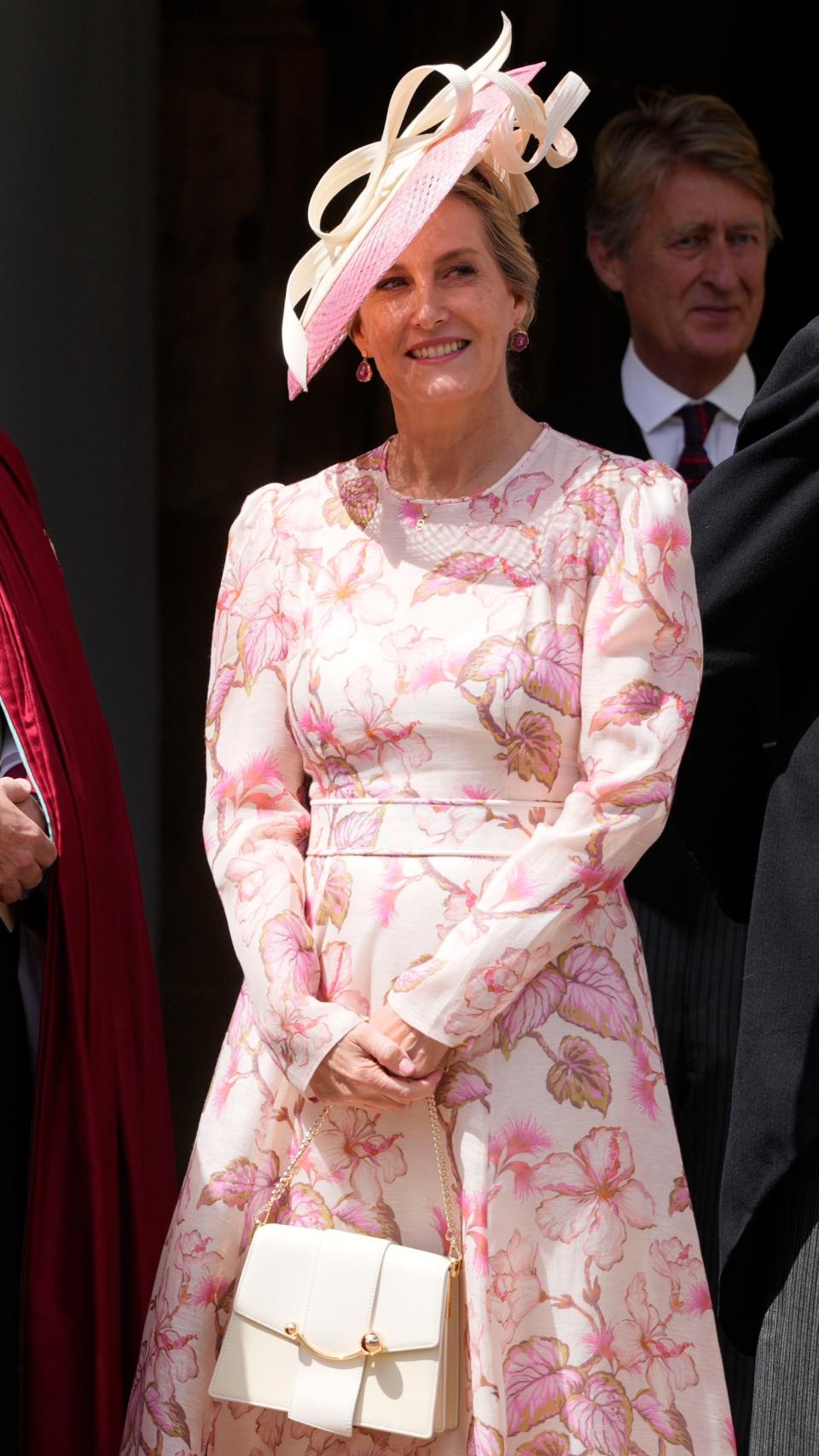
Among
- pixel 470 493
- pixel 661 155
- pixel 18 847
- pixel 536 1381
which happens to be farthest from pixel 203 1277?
pixel 661 155

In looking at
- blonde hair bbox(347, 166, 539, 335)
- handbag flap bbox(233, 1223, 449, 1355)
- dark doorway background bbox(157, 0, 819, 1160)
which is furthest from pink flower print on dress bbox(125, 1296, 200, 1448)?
dark doorway background bbox(157, 0, 819, 1160)

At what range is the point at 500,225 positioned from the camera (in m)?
2.91

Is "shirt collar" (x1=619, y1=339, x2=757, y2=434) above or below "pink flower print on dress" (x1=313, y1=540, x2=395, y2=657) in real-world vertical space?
above

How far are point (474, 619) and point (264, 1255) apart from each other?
84 centimetres

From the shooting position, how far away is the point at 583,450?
2.90 meters

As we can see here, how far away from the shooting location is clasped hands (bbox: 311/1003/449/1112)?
2.60m

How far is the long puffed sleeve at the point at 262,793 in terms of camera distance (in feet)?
8.90

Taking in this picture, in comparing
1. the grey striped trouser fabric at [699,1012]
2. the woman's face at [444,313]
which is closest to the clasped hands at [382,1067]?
the woman's face at [444,313]

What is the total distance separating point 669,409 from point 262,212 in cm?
137

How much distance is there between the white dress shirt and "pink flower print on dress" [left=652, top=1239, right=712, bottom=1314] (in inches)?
76.3

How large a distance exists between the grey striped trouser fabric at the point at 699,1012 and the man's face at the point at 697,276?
1.25m

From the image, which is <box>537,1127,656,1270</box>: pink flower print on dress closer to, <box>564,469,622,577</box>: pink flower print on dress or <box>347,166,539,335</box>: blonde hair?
<box>564,469,622,577</box>: pink flower print on dress

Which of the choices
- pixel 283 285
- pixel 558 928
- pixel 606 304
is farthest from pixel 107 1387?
pixel 606 304

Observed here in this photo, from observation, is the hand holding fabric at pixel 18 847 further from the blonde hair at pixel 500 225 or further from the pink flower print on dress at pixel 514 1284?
the pink flower print on dress at pixel 514 1284
